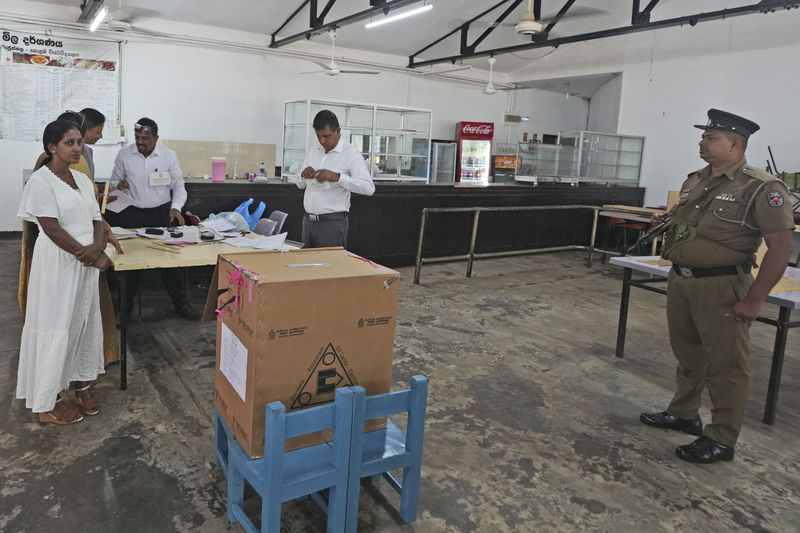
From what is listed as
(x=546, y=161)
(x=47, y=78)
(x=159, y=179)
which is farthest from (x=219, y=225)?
(x=546, y=161)

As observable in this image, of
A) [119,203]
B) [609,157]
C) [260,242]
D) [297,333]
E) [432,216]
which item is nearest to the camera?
[297,333]

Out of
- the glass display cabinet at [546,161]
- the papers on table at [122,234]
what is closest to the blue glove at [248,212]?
the papers on table at [122,234]

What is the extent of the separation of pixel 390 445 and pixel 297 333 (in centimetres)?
57

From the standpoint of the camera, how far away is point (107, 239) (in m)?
2.90

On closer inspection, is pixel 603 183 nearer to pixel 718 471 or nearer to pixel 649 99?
pixel 649 99

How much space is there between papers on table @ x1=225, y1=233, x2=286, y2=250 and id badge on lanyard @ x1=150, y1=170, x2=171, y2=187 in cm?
82

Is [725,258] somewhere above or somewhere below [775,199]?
below

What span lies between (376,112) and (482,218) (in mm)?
2368

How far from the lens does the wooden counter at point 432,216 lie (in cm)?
517

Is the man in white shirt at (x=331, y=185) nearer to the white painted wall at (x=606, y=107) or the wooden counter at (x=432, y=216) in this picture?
the wooden counter at (x=432, y=216)

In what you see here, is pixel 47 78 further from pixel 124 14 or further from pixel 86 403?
pixel 86 403

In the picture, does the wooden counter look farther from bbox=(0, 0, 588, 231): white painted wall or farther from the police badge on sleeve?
the police badge on sleeve

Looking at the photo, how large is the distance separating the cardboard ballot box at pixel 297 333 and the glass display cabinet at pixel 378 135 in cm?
605

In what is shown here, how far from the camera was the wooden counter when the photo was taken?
5.17 meters
